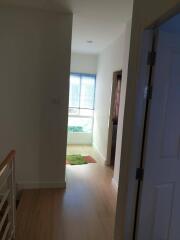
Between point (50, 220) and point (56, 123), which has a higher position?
point (56, 123)

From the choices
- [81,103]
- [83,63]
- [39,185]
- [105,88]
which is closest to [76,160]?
[39,185]

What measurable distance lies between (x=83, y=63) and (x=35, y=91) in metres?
3.10

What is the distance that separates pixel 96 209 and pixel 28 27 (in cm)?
273

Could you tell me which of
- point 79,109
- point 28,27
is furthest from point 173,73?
point 79,109

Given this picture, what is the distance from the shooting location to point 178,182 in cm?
157

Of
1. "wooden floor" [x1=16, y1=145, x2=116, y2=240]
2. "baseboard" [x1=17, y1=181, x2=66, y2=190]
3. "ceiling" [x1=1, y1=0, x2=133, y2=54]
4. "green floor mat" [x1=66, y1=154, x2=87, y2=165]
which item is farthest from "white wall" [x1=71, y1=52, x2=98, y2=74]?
"baseboard" [x1=17, y1=181, x2=66, y2=190]

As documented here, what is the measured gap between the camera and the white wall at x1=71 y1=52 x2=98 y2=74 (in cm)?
576

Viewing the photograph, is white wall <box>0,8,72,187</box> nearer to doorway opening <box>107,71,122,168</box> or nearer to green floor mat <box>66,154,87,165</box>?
green floor mat <box>66,154,87,165</box>

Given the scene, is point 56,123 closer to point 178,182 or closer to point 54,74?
point 54,74

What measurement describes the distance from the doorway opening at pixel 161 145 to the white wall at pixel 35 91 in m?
1.86

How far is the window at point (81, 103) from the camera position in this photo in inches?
232

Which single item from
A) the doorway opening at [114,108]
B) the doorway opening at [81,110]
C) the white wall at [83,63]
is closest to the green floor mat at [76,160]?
the doorway opening at [114,108]

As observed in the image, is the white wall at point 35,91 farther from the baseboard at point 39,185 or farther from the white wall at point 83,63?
the white wall at point 83,63

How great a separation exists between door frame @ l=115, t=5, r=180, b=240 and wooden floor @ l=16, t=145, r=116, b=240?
79cm
